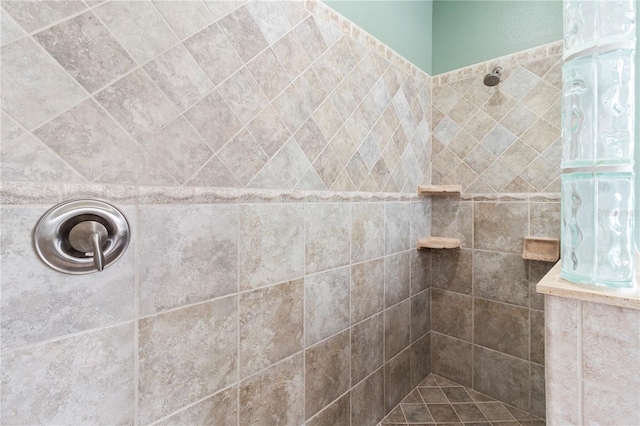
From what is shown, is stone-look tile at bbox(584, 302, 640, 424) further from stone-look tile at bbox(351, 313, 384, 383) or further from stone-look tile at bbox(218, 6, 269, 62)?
stone-look tile at bbox(218, 6, 269, 62)

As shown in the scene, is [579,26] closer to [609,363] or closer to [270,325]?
[609,363]

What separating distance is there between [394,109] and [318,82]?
1.85ft

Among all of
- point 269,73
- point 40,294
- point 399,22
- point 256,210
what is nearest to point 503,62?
point 399,22

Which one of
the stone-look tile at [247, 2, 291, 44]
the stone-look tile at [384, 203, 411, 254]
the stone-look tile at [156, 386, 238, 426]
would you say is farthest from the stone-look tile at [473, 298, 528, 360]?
the stone-look tile at [247, 2, 291, 44]

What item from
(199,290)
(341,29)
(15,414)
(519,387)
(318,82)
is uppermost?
(341,29)

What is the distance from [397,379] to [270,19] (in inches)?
67.6

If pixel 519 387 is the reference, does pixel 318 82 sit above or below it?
above

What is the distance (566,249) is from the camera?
710mm

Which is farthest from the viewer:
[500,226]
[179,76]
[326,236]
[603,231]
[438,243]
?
[438,243]

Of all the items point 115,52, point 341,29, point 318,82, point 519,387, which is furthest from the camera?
point 519,387

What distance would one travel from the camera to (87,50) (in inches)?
24.8

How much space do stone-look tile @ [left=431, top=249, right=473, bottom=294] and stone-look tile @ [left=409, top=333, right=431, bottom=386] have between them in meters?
0.34

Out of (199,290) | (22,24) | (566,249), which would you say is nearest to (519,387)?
(566,249)

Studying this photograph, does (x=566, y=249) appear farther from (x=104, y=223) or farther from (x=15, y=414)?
(x=15, y=414)
